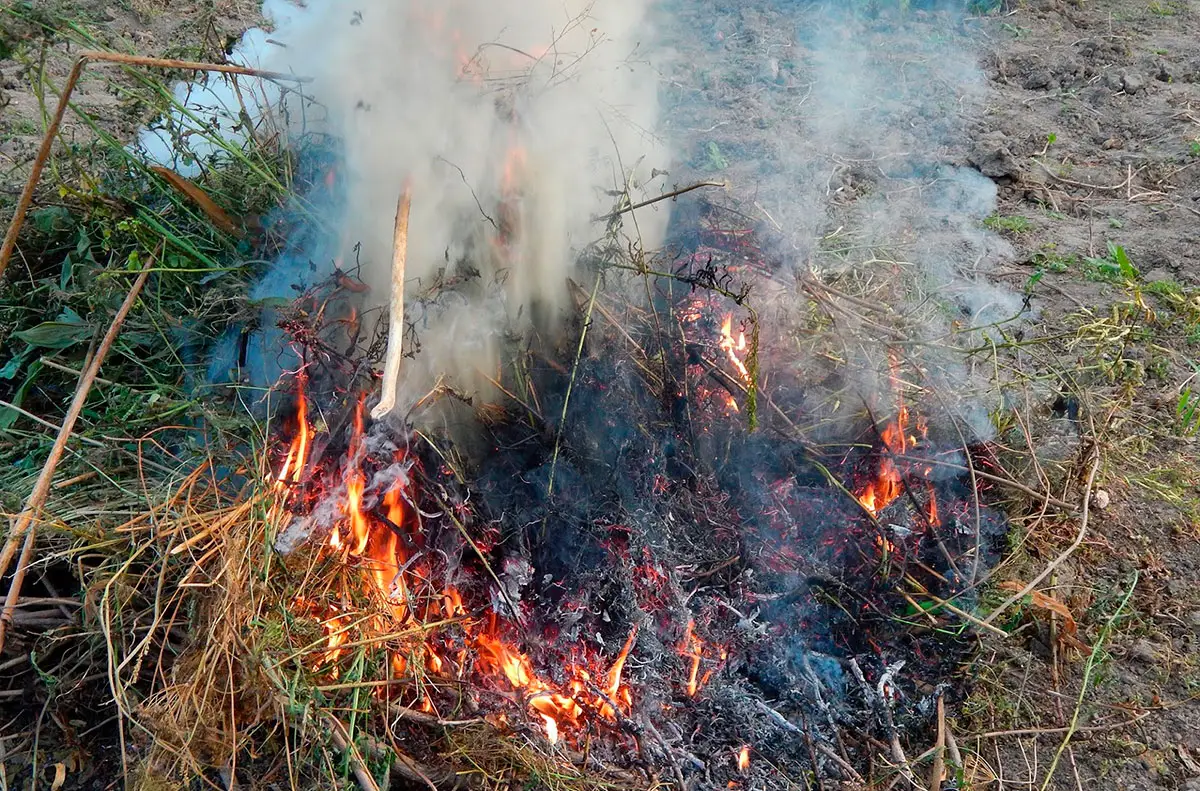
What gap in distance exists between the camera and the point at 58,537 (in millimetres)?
2629

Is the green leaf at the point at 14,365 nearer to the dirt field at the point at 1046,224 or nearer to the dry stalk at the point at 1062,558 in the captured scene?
the dirt field at the point at 1046,224

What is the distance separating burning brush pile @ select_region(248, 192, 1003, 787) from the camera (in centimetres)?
254

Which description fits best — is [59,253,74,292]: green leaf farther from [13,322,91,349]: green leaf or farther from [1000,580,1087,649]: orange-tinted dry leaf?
[1000,580,1087,649]: orange-tinted dry leaf

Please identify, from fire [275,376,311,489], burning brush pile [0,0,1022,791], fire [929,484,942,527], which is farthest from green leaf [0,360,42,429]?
fire [929,484,942,527]

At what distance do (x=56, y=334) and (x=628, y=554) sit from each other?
2667 millimetres

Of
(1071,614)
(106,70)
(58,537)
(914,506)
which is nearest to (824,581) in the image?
(914,506)

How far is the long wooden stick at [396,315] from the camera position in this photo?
2.16m

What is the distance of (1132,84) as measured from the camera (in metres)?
5.96

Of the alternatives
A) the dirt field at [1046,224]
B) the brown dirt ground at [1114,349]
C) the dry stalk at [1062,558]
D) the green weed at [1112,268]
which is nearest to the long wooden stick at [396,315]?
the dirt field at [1046,224]

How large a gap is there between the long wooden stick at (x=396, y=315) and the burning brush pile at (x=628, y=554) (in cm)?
2

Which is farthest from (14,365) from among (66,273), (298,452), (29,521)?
(298,452)

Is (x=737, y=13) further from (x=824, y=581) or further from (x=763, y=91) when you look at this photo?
(x=824, y=581)

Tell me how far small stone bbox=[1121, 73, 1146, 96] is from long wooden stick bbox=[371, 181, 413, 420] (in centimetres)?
624

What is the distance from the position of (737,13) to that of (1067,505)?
5.53 m
